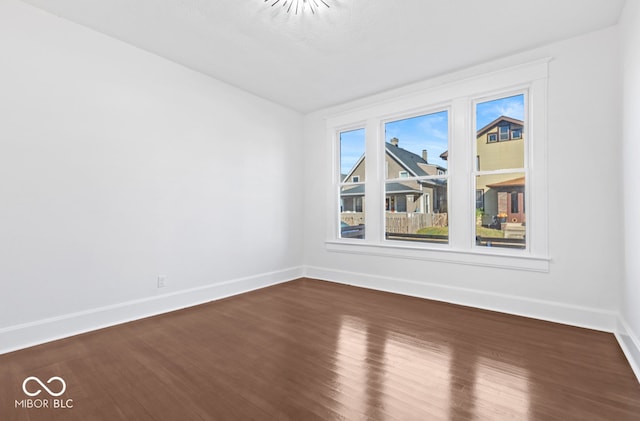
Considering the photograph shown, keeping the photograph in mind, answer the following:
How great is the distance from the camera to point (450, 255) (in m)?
3.85

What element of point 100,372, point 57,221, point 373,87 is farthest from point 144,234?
point 373,87

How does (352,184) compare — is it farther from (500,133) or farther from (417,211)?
(500,133)

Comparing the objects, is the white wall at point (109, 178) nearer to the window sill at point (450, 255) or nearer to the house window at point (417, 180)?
the window sill at point (450, 255)

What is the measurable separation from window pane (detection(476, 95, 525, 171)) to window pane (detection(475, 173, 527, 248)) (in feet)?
0.52

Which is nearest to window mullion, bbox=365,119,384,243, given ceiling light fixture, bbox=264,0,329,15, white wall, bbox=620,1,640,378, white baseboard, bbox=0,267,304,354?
white baseboard, bbox=0,267,304,354

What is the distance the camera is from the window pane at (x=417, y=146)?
4.08 meters

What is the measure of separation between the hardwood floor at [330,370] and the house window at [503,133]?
2017 millimetres

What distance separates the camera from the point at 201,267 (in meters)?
3.85

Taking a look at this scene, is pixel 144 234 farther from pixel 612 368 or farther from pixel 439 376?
pixel 612 368

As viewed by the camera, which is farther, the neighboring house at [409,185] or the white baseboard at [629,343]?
the neighboring house at [409,185]

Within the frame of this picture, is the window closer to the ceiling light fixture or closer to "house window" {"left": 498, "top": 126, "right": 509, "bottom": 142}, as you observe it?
"house window" {"left": 498, "top": 126, "right": 509, "bottom": 142}

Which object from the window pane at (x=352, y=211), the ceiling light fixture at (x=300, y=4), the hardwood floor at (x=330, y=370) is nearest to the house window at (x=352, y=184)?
the window pane at (x=352, y=211)

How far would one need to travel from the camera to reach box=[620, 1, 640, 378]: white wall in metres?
2.20

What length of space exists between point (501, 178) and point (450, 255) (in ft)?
3.58
